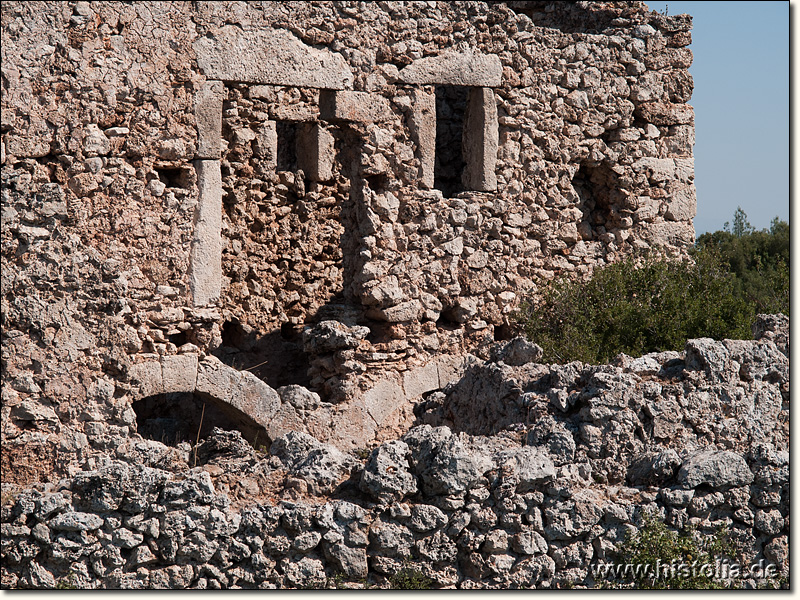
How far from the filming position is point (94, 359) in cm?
731

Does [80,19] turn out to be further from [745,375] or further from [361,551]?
[745,375]

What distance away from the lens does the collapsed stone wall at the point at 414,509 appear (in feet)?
16.9

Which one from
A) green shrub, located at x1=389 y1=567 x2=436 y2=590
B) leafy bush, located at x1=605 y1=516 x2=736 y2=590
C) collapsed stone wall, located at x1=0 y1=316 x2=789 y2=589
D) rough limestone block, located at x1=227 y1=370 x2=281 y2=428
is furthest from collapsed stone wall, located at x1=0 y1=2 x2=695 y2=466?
leafy bush, located at x1=605 y1=516 x2=736 y2=590

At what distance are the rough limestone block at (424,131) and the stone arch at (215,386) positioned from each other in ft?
7.61

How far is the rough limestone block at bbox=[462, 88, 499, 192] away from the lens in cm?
898

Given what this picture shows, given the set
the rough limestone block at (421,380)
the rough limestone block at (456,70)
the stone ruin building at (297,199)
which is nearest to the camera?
the stone ruin building at (297,199)

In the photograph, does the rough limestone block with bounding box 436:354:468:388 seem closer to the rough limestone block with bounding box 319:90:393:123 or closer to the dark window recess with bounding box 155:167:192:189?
the rough limestone block with bounding box 319:90:393:123

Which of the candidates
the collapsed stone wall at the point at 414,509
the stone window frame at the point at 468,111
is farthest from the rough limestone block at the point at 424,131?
the collapsed stone wall at the point at 414,509

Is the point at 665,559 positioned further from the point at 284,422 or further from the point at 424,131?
the point at 424,131

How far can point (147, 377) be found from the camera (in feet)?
25.0

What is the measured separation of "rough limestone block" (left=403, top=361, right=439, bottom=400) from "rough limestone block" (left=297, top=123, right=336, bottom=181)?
117 inches

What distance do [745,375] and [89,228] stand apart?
4.73 metres

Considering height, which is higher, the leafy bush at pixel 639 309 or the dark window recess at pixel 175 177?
the dark window recess at pixel 175 177

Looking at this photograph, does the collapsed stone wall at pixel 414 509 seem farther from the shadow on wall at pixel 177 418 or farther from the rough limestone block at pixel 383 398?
the shadow on wall at pixel 177 418
